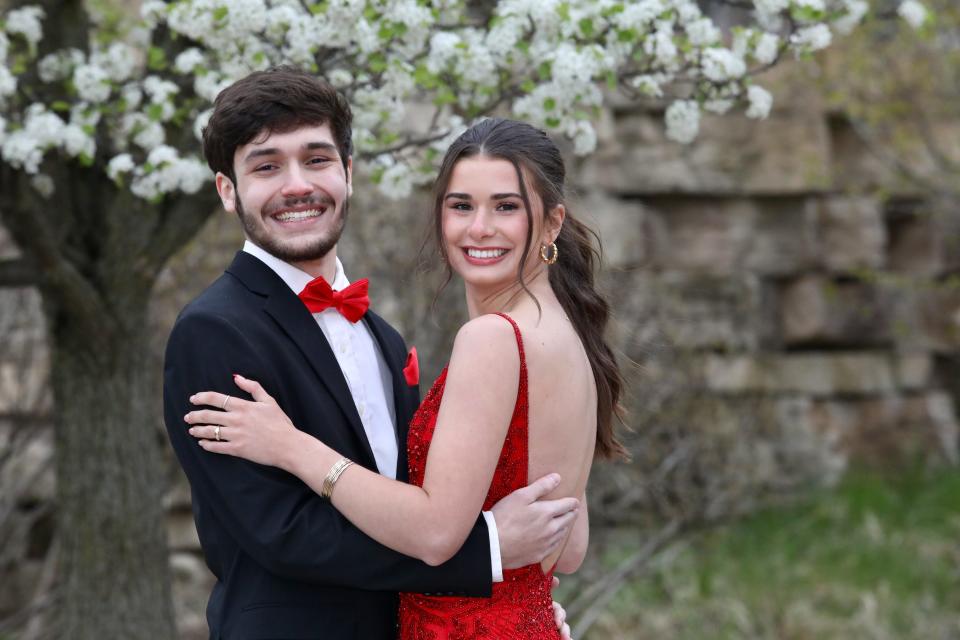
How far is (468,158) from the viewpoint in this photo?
99.7 inches

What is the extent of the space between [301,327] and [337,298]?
13 cm

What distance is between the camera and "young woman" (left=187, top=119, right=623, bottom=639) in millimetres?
2285

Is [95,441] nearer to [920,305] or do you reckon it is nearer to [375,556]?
[375,556]

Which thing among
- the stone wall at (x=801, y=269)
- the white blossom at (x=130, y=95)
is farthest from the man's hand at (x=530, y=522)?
the stone wall at (x=801, y=269)

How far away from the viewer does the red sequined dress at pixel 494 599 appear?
97.4 inches

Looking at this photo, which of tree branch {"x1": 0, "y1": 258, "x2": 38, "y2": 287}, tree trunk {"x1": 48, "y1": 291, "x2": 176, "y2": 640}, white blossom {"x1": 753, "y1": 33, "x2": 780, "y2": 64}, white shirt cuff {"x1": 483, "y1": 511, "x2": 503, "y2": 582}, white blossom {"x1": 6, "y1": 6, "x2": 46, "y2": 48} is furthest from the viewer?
tree trunk {"x1": 48, "y1": 291, "x2": 176, "y2": 640}

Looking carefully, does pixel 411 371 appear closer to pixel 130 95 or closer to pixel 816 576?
pixel 130 95

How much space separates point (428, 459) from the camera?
2.34 meters

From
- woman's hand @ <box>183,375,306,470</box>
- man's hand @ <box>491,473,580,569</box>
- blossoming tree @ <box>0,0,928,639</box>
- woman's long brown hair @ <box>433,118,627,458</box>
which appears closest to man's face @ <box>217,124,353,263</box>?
woman's long brown hair @ <box>433,118,627,458</box>

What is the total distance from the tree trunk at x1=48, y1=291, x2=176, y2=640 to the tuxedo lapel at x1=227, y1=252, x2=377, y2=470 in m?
1.64

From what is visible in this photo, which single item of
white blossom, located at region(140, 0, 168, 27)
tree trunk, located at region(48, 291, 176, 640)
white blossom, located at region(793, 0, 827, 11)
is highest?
white blossom, located at region(140, 0, 168, 27)

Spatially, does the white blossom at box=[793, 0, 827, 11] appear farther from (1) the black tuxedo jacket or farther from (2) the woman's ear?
(1) the black tuxedo jacket

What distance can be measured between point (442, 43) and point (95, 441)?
1.86 metres

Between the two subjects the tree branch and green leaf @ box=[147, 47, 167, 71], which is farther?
the tree branch
